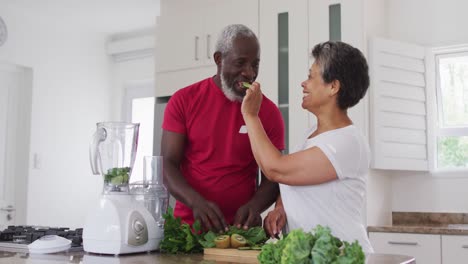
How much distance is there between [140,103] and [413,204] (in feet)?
9.85

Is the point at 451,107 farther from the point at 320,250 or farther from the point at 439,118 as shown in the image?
the point at 320,250

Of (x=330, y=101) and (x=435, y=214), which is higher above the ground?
(x=330, y=101)

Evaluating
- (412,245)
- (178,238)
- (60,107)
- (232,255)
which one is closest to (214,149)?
(178,238)

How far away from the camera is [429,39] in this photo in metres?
3.86

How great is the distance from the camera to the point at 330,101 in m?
1.59

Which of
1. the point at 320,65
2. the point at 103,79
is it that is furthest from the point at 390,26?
the point at 103,79

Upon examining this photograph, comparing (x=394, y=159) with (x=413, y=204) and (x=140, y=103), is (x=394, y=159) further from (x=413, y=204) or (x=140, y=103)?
(x=140, y=103)

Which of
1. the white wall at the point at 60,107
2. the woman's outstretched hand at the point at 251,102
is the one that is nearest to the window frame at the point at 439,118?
the woman's outstretched hand at the point at 251,102

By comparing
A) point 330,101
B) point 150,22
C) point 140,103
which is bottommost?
point 330,101

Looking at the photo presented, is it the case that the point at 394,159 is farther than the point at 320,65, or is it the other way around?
the point at 394,159

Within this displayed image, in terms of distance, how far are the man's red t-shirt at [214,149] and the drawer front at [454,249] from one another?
165cm

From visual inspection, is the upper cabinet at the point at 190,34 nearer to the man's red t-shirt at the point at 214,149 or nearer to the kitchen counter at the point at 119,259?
the man's red t-shirt at the point at 214,149

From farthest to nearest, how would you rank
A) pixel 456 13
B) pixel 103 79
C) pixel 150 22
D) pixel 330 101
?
pixel 103 79 → pixel 150 22 → pixel 456 13 → pixel 330 101

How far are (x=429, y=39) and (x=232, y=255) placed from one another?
A: 2935mm
